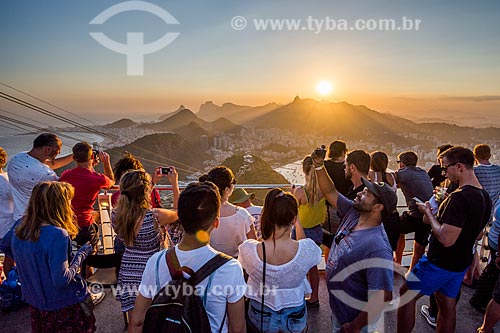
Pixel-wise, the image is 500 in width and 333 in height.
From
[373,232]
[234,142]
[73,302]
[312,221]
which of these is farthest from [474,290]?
[234,142]

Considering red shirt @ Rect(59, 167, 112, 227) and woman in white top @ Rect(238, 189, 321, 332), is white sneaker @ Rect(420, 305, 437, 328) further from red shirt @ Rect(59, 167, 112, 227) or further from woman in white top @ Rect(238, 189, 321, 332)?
red shirt @ Rect(59, 167, 112, 227)

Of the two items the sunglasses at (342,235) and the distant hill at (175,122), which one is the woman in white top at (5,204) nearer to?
the sunglasses at (342,235)

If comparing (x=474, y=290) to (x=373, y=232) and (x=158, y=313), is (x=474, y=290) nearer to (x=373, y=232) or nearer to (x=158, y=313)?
(x=373, y=232)

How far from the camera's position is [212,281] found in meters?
1.27

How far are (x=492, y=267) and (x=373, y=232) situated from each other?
200 cm

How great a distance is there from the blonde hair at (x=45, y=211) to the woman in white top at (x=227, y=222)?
957 millimetres

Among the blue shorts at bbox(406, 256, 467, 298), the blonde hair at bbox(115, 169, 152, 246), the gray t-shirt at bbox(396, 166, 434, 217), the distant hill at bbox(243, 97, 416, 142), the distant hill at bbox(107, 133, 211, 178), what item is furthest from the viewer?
the distant hill at bbox(243, 97, 416, 142)

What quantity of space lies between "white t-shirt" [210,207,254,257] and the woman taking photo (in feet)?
3.04

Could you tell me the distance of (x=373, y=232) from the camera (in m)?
1.87

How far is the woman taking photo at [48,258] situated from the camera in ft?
5.61

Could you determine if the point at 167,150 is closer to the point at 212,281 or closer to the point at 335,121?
the point at 335,121

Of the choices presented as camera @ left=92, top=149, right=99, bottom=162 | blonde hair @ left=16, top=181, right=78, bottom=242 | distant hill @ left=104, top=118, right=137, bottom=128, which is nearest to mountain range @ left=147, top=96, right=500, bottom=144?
distant hill @ left=104, top=118, right=137, bottom=128

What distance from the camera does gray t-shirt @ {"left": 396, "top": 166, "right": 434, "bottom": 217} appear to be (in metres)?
3.22

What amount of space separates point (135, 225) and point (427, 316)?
8.79 feet
